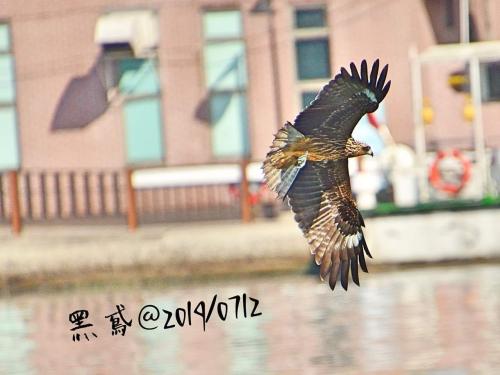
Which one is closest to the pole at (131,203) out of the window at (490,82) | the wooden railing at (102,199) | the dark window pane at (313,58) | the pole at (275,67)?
the wooden railing at (102,199)

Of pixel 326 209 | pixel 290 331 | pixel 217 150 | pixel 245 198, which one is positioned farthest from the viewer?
pixel 217 150

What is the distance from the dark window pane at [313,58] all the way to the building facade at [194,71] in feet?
0.07

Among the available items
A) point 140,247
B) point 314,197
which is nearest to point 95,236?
point 140,247

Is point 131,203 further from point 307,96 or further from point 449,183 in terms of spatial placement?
point 449,183

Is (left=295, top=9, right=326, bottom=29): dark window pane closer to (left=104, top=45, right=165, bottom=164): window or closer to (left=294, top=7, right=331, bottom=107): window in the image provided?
(left=294, top=7, right=331, bottom=107): window

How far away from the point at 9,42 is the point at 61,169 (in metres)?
2.08

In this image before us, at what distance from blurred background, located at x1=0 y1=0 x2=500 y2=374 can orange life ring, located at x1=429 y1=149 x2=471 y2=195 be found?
0.03 metres

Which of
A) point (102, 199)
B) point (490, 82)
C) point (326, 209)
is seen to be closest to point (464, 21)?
point (490, 82)

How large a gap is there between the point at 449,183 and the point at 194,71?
496cm

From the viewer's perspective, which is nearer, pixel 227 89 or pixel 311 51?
pixel 311 51

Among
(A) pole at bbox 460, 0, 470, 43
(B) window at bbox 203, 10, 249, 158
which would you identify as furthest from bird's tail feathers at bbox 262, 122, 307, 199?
(B) window at bbox 203, 10, 249, 158

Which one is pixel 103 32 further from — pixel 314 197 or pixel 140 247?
pixel 314 197

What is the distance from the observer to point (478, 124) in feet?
85.6

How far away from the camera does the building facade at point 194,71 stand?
1125 inches
